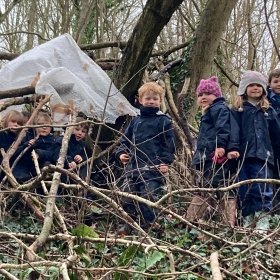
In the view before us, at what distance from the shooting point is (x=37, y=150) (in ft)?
15.4

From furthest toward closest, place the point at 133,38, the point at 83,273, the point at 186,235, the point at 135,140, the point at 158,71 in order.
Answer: the point at 158,71 < the point at 133,38 < the point at 135,140 < the point at 186,235 < the point at 83,273

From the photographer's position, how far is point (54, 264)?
7.75ft

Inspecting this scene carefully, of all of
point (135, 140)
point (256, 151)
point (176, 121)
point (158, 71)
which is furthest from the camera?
point (158, 71)

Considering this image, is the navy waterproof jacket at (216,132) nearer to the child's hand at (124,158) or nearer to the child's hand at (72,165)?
the child's hand at (124,158)

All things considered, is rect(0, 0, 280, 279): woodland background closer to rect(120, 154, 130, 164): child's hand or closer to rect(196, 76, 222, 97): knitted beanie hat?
rect(120, 154, 130, 164): child's hand

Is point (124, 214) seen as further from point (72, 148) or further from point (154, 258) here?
point (72, 148)

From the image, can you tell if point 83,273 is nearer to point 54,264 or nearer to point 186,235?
point 54,264

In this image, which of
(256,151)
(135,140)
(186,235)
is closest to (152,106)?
(135,140)

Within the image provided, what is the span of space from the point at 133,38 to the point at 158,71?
123cm

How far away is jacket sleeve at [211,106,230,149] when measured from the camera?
4.05 metres

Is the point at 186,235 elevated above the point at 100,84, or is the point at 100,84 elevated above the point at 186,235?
the point at 100,84

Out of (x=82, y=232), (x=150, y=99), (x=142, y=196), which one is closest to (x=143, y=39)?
(x=150, y=99)

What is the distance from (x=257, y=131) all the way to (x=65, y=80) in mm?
2222

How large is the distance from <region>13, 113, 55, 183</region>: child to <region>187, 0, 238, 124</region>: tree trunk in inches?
80.3
